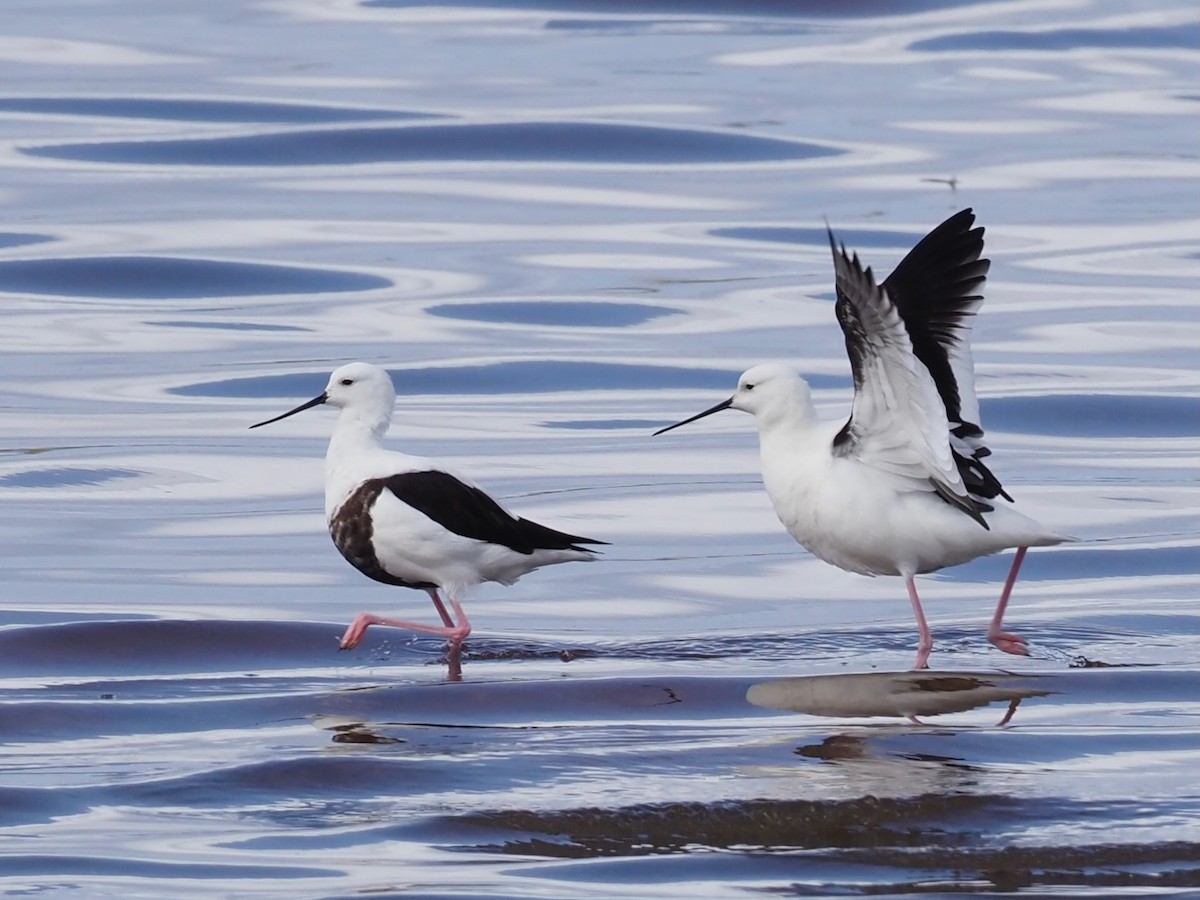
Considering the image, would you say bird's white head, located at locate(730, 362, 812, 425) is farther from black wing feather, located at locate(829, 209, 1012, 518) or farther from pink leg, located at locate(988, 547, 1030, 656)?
pink leg, located at locate(988, 547, 1030, 656)

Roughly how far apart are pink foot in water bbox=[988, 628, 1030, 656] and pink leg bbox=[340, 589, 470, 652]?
6.56ft

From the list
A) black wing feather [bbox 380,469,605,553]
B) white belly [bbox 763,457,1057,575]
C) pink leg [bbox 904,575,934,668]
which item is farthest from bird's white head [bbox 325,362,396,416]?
pink leg [bbox 904,575,934,668]

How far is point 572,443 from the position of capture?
1396 centimetres

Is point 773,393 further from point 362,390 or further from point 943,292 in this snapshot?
point 362,390

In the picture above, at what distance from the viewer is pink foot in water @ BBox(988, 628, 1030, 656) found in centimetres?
873

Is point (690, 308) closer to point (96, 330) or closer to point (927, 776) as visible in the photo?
point (96, 330)

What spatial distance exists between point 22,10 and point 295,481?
20659 mm

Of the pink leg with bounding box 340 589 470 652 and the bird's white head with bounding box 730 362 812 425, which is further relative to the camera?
the bird's white head with bounding box 730 362 812 425

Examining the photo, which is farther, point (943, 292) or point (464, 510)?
point (464, 510)

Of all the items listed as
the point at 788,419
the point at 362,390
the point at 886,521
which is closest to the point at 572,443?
the point at 362,390

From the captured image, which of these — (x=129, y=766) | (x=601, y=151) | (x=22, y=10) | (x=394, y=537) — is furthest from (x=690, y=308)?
(x=22, y=10)

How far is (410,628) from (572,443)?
16.6 ft

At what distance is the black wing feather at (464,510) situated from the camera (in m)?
9.06

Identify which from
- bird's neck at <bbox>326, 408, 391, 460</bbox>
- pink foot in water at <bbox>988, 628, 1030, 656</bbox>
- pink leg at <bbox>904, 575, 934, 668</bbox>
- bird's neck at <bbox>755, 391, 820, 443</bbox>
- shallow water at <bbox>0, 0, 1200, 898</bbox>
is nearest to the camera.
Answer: shallow water at <bbox>0, 0, 1200, 898</bbox>
